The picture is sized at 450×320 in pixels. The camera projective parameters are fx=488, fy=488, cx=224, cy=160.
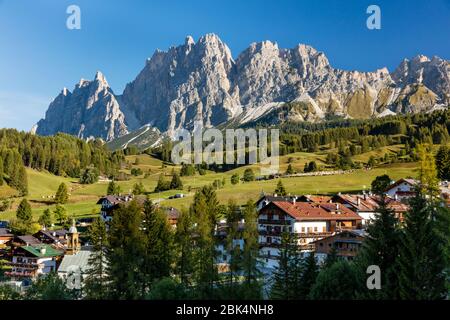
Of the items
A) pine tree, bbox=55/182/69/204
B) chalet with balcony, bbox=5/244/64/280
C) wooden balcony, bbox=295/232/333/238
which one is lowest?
chalet with balcony, bbox=5/244/64/280

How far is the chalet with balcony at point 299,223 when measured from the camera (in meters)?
76.6

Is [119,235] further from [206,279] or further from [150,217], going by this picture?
[206,279]

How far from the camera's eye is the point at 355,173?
167m

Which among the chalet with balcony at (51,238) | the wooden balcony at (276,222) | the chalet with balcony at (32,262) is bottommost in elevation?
the chalet with balcony at (32,262)

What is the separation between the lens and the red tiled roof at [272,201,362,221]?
257 feet

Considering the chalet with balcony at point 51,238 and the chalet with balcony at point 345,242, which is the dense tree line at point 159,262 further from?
the chalet with balcony at point 51,238

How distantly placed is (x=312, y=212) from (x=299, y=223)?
423 cm

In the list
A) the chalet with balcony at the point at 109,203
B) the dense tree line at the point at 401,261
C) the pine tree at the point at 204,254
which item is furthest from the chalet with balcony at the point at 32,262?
the dense tree line at the point at 401,261

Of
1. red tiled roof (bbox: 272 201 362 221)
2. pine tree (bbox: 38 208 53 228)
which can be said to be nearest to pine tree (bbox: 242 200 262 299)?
red tiled roof (bbox: 272 201 362 221)

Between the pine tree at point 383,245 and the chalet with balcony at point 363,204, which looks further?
the chalet with balcony at point 363,204

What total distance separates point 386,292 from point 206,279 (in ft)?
58.5

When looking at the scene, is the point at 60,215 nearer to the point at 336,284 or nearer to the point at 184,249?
the point at 184,249

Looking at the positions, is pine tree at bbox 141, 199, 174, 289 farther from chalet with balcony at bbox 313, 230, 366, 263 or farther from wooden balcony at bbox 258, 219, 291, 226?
wooden balcony at bbox 258, 219, 291, 226
